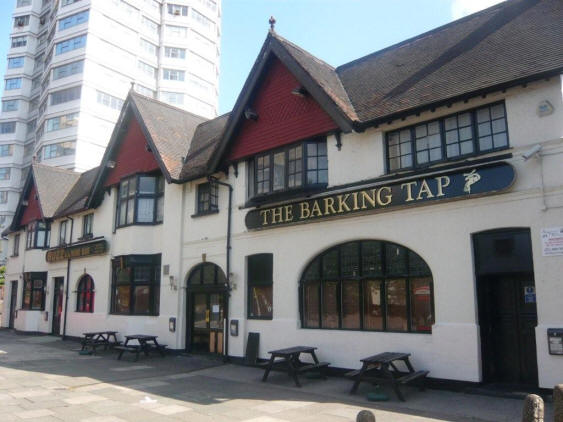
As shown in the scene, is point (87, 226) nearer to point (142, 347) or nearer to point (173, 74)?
point (142, 347)

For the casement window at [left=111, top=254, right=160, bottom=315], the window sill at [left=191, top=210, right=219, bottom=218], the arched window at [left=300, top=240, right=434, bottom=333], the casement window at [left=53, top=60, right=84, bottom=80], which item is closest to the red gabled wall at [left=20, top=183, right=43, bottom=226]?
the casement window at [left=111, top=254, right=160, bottom=315]

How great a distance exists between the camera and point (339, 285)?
13.2m

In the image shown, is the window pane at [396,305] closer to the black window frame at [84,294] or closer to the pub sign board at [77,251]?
the pub sign board at [77,251]

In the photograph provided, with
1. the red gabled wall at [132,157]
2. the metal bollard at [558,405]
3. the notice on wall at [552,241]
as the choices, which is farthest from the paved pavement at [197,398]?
the red gabled wall at [132,157]

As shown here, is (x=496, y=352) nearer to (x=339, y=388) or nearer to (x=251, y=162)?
(x=339, y=388)

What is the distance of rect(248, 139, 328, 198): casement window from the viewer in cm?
1403

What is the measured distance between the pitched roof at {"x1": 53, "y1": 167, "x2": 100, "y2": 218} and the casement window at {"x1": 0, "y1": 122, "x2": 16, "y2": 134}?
41382mm

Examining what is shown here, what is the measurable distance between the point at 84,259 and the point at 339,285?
14776 mm

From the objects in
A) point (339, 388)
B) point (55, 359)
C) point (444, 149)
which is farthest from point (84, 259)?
point (444, 149)

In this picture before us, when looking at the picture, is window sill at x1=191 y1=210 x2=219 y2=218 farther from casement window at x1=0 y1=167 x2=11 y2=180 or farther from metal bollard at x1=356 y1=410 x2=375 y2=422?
casement window at x1=0 y1=167 x2=11 y2=180

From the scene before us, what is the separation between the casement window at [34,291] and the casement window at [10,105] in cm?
4505

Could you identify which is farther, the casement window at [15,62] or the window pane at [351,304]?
the casement window at [15,62]

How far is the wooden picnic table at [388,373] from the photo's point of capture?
9882 mm

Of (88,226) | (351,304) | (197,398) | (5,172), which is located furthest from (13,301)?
(5,172)
